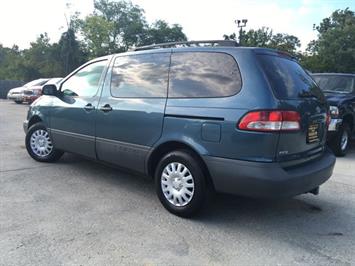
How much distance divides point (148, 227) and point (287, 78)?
206 centimetres

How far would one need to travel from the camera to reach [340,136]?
7375 millimetres

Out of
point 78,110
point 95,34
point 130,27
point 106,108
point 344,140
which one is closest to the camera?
point 106,108

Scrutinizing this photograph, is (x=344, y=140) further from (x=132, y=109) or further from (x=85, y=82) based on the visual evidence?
(x=85, y=82)

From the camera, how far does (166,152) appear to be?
13.3ft

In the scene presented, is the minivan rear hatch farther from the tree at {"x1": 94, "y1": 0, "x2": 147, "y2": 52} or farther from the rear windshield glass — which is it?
the tree at {"x1": 94, "y1": 0, "x2": 147, "y2": 52}

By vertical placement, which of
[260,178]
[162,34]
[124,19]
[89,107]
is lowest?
[260,178]

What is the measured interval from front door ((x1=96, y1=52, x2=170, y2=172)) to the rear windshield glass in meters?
1.16

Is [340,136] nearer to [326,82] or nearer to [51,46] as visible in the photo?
[326,82]

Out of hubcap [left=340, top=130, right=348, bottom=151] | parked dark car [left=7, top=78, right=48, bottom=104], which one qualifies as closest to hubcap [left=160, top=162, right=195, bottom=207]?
hubcap [left=340, top=130, right=348, bottom=151]

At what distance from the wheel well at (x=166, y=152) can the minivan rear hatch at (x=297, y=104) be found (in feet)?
2.52

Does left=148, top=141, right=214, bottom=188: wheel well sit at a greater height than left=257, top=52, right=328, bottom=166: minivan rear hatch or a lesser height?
lesser

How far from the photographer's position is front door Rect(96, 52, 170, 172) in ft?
13.3

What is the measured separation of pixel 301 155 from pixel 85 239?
7.35 feet

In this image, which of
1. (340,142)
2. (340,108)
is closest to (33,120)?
(340,108)
